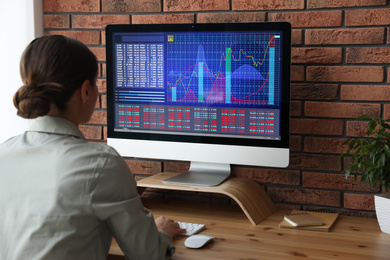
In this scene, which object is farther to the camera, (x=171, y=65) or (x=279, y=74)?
(x=171, y=65)

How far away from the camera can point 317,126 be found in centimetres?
200

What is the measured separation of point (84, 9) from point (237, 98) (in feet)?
3.05

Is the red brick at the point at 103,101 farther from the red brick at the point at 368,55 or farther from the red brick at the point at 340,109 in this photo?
the red brick at the point at 368,55

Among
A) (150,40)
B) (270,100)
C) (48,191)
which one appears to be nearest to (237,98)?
(270,100)

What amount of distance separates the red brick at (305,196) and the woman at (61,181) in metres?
0.92

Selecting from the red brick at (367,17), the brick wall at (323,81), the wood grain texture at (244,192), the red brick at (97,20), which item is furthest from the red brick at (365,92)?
the red brick at (97,20)

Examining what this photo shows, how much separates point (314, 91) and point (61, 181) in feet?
3.90

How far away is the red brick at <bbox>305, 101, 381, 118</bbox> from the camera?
191 cm

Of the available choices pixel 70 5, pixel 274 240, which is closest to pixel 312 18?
pixel 274 240

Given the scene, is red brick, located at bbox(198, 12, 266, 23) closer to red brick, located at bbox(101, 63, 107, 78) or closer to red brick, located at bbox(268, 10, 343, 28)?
red brick, located at bbox(268, 10, 343, 28)

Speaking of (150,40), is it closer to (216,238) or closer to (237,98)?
(237,98)

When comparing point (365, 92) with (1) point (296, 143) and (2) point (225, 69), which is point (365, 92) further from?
(2) point (225, 69)

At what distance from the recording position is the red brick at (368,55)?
1.87m

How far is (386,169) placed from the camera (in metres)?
1.67
